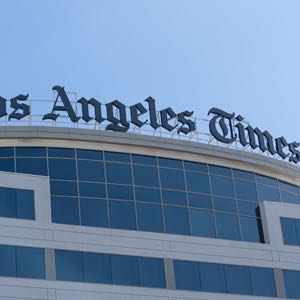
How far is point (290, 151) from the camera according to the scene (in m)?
78.3

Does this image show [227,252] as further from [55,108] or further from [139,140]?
[55,108]

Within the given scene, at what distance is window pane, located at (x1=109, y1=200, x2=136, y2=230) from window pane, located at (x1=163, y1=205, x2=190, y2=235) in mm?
2389

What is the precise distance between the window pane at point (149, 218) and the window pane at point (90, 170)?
3138 mm

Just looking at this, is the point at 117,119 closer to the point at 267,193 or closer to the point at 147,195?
the point at 147,195

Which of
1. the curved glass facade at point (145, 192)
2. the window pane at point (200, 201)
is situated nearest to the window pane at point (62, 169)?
the curved glass facade at point (145, 192)

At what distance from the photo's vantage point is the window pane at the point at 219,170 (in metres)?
72.4

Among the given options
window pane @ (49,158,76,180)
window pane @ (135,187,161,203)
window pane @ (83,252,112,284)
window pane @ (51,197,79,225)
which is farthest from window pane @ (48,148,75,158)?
window pane @ (83,252,112,284)

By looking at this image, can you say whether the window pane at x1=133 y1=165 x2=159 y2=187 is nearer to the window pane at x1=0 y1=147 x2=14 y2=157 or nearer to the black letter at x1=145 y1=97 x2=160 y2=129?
the black letter at x1=145 y1=97 x2=160 y2=129

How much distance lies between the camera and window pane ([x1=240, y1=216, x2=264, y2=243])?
234ft

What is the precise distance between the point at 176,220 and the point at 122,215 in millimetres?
3823

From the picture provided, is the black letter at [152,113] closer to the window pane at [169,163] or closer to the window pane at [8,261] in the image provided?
the window pane at [169,163]

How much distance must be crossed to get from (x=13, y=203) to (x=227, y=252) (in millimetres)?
14681

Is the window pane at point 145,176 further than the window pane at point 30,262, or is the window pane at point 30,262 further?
the window pane at point 145,176

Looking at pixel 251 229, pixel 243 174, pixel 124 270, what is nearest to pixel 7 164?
pixel 124 270
